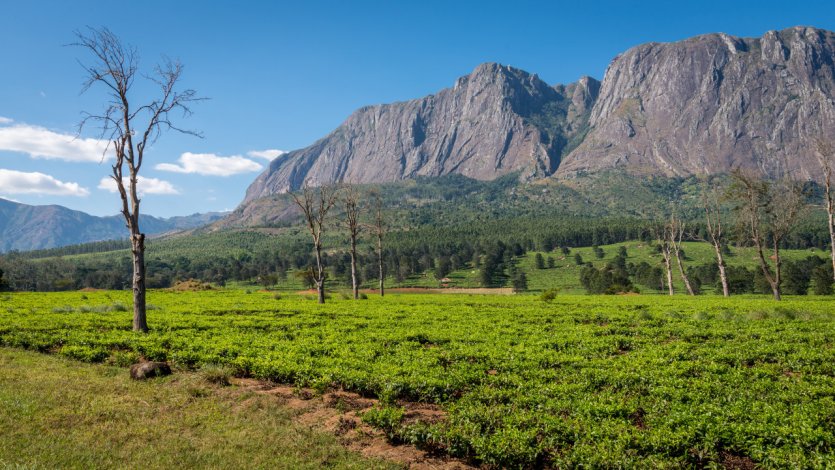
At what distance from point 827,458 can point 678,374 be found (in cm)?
676

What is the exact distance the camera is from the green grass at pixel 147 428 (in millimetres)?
10008

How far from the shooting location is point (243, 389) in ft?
50.8

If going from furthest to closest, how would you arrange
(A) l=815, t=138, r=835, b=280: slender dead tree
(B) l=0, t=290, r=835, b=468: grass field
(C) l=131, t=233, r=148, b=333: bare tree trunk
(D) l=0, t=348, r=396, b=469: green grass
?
(A) l=815, t=138, r=835, b=280: slender dead tree < (C) l=131, t=233, r=148, b=333: bare tree trunk < (B) l=0, t=290, r=835, b=468: grass field < (D) l=0, t=348, r=396, b=469: green grass

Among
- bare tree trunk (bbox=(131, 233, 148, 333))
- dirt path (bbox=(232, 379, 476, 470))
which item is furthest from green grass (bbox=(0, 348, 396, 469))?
bare tree trunk (bbox=(131, 233, 148, 333))

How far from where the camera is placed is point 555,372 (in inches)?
635

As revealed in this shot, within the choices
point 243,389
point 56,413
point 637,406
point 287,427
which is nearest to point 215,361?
point 243,389

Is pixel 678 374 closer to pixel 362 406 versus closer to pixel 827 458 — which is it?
pixel 827 458

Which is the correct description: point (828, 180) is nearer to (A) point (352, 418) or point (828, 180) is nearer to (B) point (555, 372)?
(B) point (555, 372)

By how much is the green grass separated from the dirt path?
492 mm

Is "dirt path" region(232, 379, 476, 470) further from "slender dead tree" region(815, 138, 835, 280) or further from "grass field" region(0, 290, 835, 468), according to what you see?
"slender dead tree" region(815, 138, 835, 280)

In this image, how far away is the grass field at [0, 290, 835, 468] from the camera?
10180 millimetres

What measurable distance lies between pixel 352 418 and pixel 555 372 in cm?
777

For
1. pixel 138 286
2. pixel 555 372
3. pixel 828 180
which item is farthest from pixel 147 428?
pixel 828 180

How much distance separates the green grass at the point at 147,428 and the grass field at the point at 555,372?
2194mm
